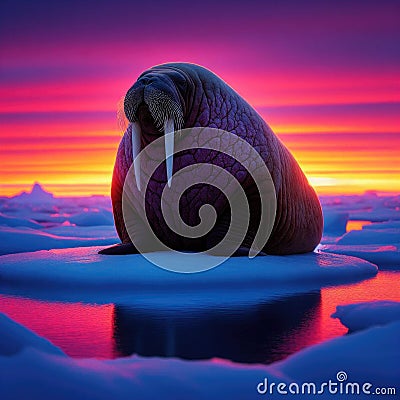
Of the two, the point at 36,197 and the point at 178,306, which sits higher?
the point at 36,197

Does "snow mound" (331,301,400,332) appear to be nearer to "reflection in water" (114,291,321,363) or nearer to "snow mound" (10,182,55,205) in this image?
"reflection in water" (114,291,321,363)

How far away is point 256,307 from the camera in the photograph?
4.87m

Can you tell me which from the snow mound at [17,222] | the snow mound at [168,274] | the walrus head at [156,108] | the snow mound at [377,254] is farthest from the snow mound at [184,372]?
the snow mound at [17,222]

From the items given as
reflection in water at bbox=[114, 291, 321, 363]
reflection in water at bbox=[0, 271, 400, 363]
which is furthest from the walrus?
reflection in water at bbox=[114, 291, 321, 363]

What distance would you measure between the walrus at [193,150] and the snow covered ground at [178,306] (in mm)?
459

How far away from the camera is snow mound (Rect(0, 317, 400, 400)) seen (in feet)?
8.93

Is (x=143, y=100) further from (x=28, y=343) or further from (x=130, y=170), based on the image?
(x=28, y=343)

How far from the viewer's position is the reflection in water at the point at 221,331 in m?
3.57

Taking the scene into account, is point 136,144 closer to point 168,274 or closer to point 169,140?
point 169,140

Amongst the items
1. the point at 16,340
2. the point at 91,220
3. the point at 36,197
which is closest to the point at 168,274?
the point at 16,340

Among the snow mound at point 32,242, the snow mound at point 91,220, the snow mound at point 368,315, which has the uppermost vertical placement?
the snow mound at point 91,220

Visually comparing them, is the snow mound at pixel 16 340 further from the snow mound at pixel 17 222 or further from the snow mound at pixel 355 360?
the snow mound at pixel 17 222

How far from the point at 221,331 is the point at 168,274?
1.80 m

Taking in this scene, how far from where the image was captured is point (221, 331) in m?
4.06
